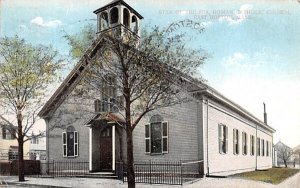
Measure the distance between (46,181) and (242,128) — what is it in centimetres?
422

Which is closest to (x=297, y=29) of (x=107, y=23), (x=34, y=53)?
(x=107, y=23)

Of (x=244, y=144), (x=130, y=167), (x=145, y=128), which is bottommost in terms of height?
(x=130, y=167)

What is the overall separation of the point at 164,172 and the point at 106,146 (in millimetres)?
1852

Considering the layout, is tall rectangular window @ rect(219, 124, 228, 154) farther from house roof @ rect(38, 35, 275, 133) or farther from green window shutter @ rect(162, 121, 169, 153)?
house roof @ rect(38, 35, 275, 133)

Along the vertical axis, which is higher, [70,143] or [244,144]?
[70,143]

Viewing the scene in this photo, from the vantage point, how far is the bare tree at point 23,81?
6.54 meters

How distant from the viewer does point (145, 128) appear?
787 centimetres

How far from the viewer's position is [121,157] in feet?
27.2

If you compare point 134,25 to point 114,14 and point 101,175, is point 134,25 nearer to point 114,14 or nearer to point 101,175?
point 114,14

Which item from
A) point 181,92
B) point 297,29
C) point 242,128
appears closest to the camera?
point 297,29

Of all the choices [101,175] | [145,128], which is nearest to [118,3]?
[145,128]

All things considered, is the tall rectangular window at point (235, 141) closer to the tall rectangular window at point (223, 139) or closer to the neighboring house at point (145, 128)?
the neighboring house at point (145, 128)

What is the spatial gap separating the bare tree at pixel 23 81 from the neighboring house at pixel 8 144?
0.06m

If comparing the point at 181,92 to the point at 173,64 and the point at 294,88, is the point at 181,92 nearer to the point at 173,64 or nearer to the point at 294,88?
the point at 173,64
